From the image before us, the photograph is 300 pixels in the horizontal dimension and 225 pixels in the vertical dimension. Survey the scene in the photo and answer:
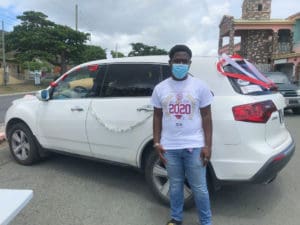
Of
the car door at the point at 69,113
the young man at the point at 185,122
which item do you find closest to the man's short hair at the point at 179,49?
the young man at the point at 185,122

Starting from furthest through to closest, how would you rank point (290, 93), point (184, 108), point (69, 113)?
1. point (290, 93)
2. point (69, 113)
3. point (184, 108)

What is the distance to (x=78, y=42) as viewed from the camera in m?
44.2

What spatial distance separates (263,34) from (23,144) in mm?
31099

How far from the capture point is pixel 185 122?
316cm

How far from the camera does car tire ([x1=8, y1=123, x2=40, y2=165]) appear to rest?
5.63 m

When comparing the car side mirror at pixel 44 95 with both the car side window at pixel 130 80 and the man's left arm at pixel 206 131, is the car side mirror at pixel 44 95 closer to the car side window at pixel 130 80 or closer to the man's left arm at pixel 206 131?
the car side window at pixel 130 80

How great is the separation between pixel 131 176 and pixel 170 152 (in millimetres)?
2132

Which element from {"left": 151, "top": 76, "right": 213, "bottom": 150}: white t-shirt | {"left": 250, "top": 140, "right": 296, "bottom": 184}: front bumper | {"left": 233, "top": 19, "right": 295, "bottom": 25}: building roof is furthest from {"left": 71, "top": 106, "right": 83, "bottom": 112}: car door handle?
{"left": 233, "top": 19, "right": 295, "bottom": 25}: building roof

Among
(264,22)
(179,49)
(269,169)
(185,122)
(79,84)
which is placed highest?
(264,22)

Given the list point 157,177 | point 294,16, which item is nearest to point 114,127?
point 157,177

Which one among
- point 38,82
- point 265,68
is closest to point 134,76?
point 265,68

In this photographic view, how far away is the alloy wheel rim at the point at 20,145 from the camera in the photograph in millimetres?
5738

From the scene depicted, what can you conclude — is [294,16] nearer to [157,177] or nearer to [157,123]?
[157,177]

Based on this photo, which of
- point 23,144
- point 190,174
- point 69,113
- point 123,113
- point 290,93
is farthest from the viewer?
point 290,93
